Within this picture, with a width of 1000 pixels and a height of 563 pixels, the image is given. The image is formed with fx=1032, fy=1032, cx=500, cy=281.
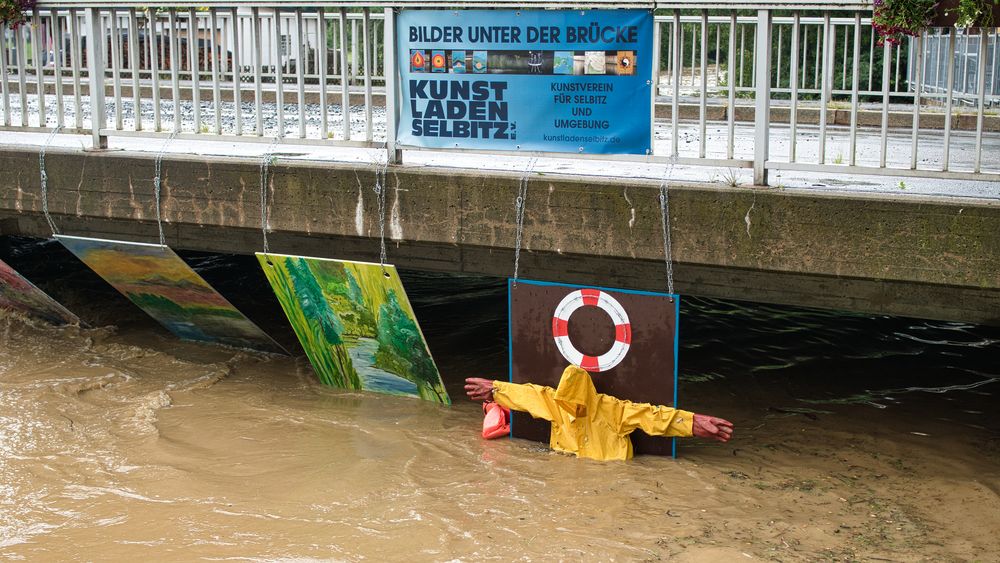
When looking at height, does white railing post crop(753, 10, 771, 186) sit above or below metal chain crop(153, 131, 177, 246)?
above

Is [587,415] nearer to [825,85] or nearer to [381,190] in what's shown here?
[381,190]

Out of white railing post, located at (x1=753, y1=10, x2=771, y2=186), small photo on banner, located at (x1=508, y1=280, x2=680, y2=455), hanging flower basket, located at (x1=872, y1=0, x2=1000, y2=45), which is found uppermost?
hanging flower basket, located at (x1=872, y1=0, x2=1000, y2=45)

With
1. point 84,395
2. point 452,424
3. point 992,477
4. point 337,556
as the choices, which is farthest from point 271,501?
point 992,477

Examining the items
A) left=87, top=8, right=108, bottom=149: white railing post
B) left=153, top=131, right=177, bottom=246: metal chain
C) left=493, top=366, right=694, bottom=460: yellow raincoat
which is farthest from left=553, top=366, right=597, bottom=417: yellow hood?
left=87, top=8, right=108, bottom=149: white railing post

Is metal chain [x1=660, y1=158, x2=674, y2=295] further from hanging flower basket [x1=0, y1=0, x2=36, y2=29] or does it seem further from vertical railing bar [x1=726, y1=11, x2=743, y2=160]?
hanging flower basket [x1=0, y1=0, x2=36, y2=29]

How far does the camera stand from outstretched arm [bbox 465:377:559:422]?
23.5ft

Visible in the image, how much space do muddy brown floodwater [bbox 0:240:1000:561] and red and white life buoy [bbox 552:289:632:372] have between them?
700 millimetres

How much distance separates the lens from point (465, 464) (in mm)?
7137

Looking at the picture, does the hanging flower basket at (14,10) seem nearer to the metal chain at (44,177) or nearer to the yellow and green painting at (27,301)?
the metal chain at (44,177)

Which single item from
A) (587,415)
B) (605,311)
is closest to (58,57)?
(605,311)

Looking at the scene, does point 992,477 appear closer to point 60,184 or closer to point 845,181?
point 845,181

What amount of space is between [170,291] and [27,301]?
6.32 feet

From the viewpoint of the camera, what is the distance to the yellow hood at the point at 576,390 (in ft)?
22.7

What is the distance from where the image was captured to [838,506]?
254 inches
